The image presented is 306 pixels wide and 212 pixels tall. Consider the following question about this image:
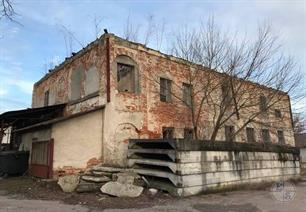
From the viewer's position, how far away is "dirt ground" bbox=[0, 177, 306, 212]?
892 centimetres

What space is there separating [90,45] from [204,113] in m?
7.31

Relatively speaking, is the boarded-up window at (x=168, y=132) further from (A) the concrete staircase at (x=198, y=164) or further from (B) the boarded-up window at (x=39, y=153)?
(B) the boarded-up window at (x=39, y=153)

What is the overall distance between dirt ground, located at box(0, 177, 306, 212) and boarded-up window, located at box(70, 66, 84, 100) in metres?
5.73

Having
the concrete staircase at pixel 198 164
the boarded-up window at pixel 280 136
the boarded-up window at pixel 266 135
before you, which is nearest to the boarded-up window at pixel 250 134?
the boarded-up window at pixel 266 135

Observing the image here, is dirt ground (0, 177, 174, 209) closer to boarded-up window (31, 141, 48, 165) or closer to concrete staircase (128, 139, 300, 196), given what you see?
concrete staircase (128, 139, 300, 196)

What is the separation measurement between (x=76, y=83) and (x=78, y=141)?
4.01m

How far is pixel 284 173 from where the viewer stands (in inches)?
640

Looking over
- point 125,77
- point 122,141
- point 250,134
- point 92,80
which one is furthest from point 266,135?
point 92,80

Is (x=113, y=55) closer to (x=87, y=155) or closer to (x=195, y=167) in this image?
(x=87, y=155)

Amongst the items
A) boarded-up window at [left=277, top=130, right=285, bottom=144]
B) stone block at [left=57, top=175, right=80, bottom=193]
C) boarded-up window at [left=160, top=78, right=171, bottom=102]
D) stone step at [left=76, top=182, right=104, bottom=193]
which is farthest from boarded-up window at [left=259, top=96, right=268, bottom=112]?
stone block at [left=57, top=175, right=80, bottom=193]

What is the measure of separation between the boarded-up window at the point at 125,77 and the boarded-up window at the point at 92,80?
1035mm

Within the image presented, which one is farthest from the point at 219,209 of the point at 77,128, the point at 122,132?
the point at 77,128

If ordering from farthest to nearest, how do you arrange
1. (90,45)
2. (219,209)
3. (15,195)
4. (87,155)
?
(90,45) → (87,155) → (15,195) → (219,209)

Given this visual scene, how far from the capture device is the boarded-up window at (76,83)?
1636 centimetres
